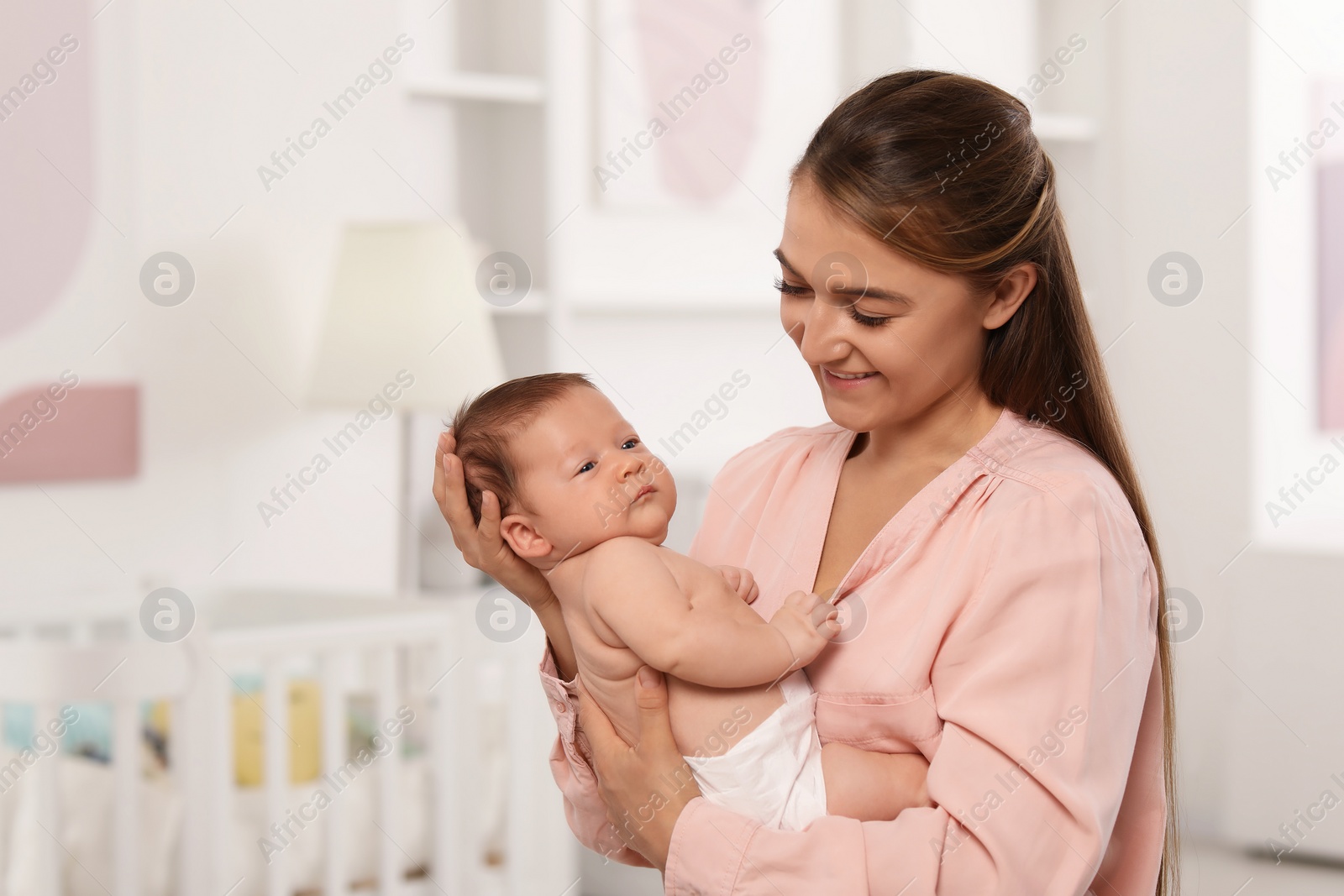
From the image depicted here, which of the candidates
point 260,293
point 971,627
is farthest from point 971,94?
point 260,293

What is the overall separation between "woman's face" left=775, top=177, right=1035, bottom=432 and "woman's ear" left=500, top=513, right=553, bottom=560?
331 mm

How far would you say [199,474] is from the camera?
280 centimetres

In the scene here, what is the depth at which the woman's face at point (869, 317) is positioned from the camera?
1.17m

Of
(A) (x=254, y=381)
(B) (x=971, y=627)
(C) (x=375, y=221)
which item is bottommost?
(B) (x=971, y=627)

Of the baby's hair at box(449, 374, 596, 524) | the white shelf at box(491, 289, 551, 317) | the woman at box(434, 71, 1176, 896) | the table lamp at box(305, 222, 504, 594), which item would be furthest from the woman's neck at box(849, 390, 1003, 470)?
the white shelf at box(491, 289, 551, 317)

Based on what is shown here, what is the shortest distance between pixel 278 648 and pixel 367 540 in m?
0.86

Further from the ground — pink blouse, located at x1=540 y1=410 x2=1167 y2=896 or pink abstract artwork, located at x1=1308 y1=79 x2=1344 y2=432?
pink abstract artwork, located at x1=1308 y1=79 x2=1344 y2=432

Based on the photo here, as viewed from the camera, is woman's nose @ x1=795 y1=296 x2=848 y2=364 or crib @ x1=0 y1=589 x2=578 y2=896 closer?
woman's nose @ x1=795 y1=296 x2=848 y2=364

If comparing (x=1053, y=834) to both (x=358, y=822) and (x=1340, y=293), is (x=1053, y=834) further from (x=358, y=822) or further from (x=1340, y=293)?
(x=1340, y=293)

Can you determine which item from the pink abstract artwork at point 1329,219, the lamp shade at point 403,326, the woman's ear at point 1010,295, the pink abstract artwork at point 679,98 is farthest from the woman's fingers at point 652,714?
the pink abstract artwork at point 1329,219

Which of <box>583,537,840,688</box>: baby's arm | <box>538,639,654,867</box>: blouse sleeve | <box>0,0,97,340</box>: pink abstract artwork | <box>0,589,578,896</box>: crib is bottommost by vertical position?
<box>0,589,578,896</box>: crib

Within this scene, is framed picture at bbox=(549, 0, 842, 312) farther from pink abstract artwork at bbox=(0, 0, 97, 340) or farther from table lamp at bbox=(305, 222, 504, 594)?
pink abstract artwork at bbox=(0, 0, 97, 340)

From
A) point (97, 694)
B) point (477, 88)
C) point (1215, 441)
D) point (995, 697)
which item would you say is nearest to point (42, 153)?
point (477, 88)

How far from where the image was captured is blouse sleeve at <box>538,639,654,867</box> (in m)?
1.37
